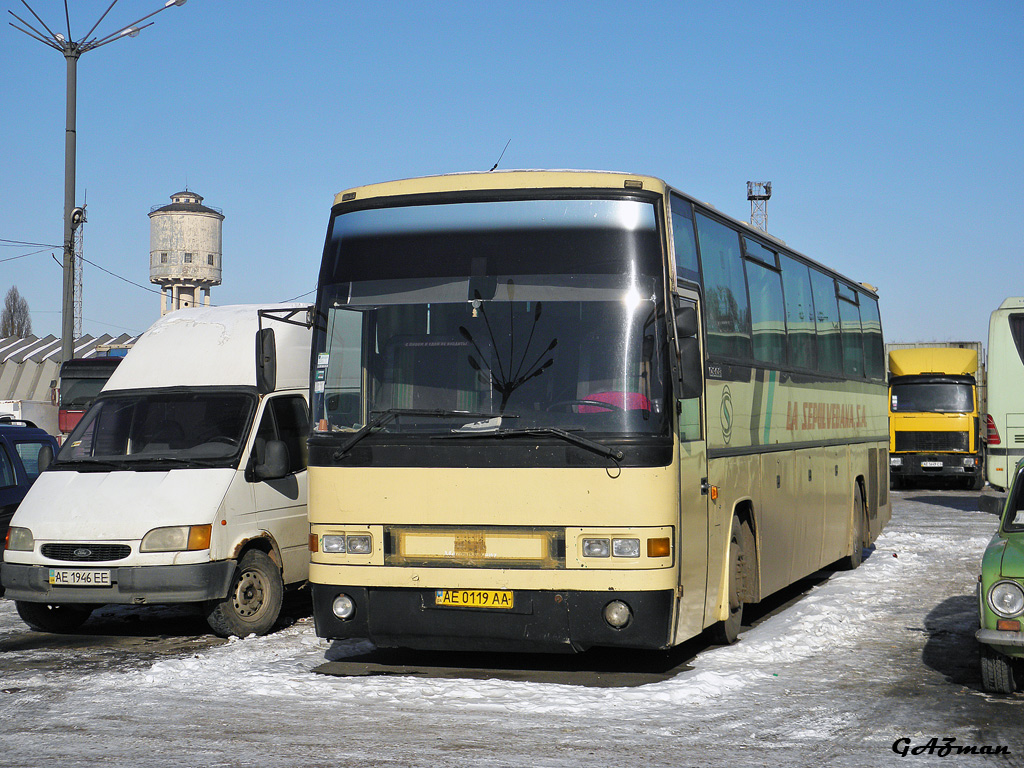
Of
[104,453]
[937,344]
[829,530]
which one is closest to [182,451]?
[104,453]

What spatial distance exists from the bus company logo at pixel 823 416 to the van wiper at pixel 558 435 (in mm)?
4104

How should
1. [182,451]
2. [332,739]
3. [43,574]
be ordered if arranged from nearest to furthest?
[332,739] → [43,574] → [182,451]

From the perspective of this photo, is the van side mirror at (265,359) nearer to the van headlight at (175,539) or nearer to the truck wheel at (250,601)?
the van headlight at (175,539)

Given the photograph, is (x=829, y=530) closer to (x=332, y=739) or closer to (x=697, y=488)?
(x=697, y=488)

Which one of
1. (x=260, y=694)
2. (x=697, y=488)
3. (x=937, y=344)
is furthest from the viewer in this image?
(x=937, y=344)

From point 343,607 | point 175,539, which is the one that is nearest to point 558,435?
point 343,607

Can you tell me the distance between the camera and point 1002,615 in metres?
7.74

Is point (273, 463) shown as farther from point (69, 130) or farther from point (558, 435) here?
point (69, 130)

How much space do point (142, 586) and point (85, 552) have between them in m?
0.60

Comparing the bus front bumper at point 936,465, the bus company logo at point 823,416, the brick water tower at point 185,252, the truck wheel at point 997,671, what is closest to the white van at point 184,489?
the bus company logo at point 823,416

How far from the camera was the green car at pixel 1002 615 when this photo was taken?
303 inches

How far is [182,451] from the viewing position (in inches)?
440

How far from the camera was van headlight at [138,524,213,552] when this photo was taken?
33.8ft

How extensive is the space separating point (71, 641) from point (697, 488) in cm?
567
